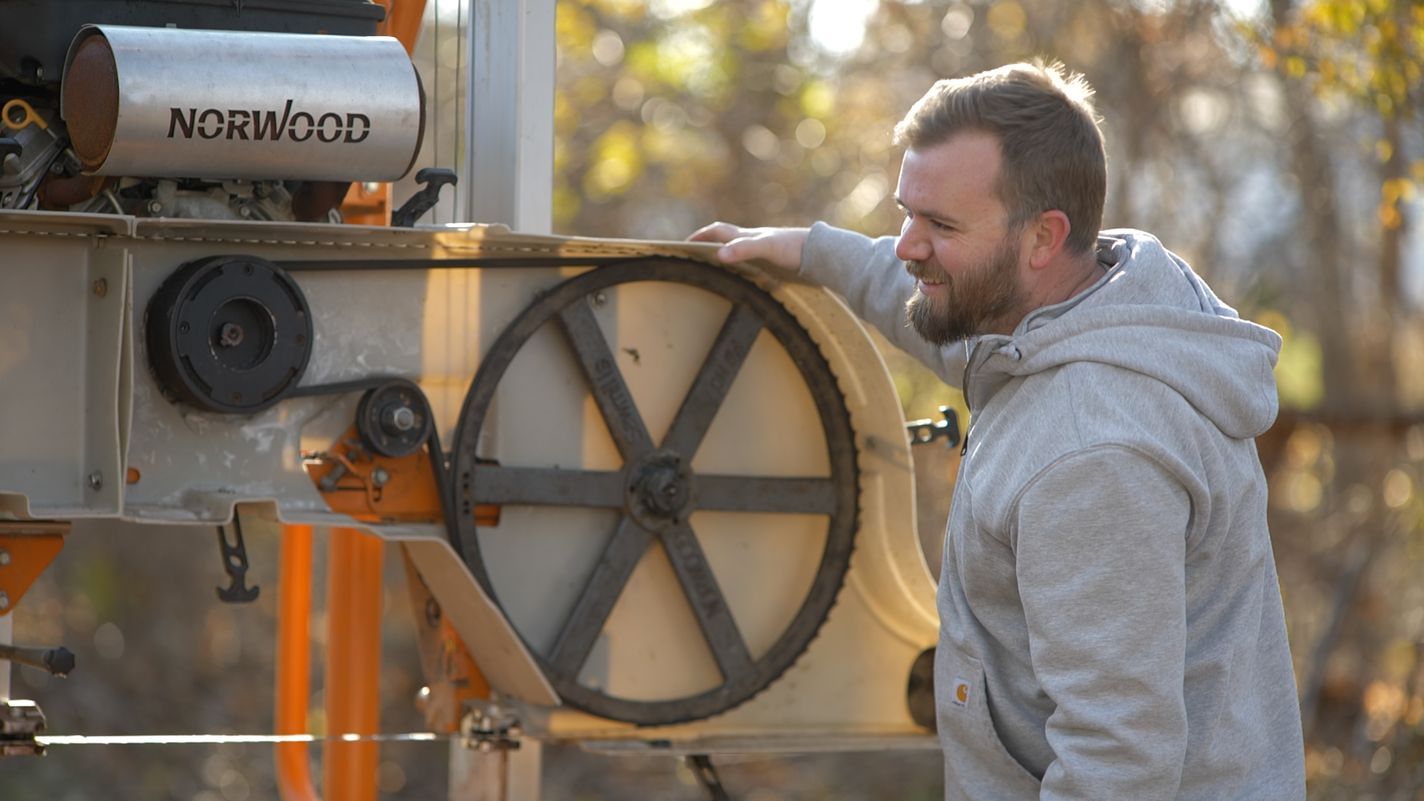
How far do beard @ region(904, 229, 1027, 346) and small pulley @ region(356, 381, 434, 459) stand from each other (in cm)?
106

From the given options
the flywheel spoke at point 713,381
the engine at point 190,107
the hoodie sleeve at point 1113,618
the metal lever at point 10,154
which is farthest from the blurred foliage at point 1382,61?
the metal lever at point 10,154

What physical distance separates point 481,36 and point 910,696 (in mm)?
1797

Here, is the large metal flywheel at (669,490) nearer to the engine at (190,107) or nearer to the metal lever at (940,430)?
the metal lever at (940,430)

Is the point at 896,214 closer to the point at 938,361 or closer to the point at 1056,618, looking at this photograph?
the point at 938,361

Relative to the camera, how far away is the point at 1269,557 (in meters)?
2.88

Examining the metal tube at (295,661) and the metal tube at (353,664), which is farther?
the metal tube at (295,661)

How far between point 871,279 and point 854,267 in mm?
45

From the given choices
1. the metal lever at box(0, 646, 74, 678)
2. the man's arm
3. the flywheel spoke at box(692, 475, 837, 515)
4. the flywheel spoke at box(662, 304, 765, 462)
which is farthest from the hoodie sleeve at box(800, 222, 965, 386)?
the metal lever at box(0, 646, 74, 678)

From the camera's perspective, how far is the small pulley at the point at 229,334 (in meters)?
3.10

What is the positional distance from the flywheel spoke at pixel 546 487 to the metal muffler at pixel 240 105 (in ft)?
2.17

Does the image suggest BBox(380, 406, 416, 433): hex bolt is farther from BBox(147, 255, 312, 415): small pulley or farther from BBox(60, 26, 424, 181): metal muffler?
BBox(60, 26, 424, 181): metal muffler

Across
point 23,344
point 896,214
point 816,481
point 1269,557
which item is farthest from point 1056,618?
point 896,214

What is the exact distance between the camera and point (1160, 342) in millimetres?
2703

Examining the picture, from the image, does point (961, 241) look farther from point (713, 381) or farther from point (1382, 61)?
point (1382, 61)
